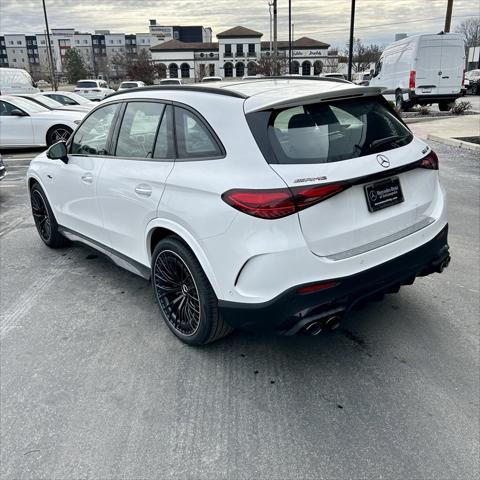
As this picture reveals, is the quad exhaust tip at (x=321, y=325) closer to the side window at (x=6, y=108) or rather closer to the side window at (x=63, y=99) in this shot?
the side window at (x=6, y=108)

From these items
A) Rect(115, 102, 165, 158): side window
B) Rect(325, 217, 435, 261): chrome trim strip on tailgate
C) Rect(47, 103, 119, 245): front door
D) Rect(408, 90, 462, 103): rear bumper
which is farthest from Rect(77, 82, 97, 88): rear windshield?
Rect(325, 217, 435, 261): chrome trim strip on tailgate

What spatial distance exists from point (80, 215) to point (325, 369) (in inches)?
104

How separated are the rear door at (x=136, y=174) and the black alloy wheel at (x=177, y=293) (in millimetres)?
260

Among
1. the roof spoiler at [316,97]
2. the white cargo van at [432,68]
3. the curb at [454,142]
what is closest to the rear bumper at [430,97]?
the white cargo van at [432,68]

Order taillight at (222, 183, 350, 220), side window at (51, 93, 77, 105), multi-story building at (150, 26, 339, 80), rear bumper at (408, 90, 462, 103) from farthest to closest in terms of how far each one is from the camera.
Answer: multi-story building at (150, 26, 339, 80) < rear bumper at (408, 90, 462, 103) < side window at (51, 93, 77, 105) < taillight at (222, 183, 350, 220)

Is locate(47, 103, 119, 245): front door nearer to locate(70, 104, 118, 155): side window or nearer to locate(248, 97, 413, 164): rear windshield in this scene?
locate(70, 104, 118, 155): side window

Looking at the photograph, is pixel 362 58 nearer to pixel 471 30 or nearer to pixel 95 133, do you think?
pixel 471 30

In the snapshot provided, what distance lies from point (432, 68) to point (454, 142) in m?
9.12

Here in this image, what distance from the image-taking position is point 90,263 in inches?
197

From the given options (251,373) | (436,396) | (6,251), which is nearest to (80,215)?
(6,251)

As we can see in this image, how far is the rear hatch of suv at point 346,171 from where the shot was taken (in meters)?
2.53

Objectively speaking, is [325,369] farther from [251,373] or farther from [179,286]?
[179,286]


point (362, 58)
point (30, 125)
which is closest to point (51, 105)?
→ point (30, 125)

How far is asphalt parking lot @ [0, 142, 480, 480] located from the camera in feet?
7.65
